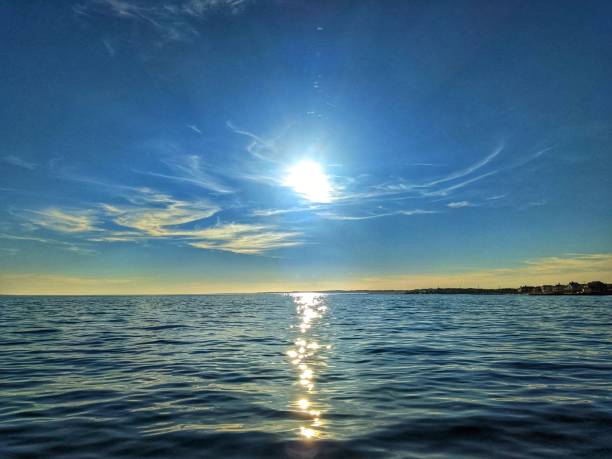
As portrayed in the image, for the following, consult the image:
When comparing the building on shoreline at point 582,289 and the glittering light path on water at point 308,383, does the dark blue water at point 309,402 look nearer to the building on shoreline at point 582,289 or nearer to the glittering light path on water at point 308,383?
the glittering light path on water at point 308,383

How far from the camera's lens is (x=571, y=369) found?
13156 millimetres

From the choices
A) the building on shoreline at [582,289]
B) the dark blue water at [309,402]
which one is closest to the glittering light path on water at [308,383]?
the dark blue water at [309,402]

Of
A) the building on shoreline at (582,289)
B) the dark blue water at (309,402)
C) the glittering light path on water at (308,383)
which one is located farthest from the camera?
the building on shoreline at (582,289)

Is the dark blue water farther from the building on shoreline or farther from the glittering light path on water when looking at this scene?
the building on shoreline

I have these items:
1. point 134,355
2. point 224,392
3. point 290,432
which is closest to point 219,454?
point 290,432

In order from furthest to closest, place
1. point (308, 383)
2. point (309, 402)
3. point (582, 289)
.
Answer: point (582, 289)
point (308, 383)
point (309, 402)

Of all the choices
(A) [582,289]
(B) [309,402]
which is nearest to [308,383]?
(B) [309,402]

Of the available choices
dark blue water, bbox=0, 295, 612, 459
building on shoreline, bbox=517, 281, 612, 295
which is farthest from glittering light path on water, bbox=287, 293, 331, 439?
building on shoreline, bbox=517, 281, 612, 295

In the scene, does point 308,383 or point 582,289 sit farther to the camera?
point 582,289

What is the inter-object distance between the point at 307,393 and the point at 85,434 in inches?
205

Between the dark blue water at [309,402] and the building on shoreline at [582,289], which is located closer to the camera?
the dark blue water at [309,402]

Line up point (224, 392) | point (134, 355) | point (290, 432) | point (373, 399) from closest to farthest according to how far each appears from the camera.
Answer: point (290, 432)
point (373, 399)
point (224, 392)
point (134, 355)

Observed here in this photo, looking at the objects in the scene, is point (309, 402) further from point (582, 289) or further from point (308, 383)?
point (582, 289)

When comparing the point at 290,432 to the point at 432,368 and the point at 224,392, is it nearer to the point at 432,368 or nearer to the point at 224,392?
the point at 224,392
